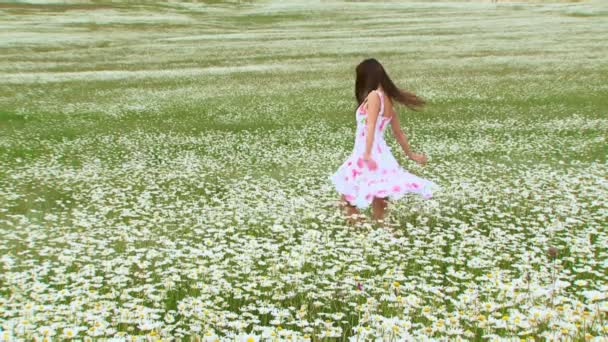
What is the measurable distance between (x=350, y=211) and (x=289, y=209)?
1.25 meters

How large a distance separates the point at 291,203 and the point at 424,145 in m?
8.23

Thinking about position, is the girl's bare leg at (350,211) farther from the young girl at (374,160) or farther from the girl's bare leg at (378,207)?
the girl's bare leg at (378,207)

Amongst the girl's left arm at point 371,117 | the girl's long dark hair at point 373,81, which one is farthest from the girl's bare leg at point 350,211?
the girl's long dark hair at point 373,81

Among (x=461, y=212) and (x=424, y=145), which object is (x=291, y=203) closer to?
(x=461, y=212)

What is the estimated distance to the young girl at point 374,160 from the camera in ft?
39.2

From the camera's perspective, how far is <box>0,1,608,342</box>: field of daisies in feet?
23.7

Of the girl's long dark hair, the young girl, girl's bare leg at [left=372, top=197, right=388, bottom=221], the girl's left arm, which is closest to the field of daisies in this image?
girl's bare leg at [left=372, top=197, right=388, bottom=221]

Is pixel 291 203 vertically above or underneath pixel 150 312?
underneath

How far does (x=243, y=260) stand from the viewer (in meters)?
9.40

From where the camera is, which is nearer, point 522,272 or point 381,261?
point 522,272

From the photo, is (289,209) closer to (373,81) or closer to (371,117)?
(371,117)

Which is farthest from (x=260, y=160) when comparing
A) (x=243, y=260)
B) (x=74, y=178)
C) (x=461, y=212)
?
(x=243, y=260)

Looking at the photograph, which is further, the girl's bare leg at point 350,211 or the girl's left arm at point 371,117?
the girl's left arm at point 371,117

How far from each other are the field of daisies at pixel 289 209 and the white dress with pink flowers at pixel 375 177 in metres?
0.56
